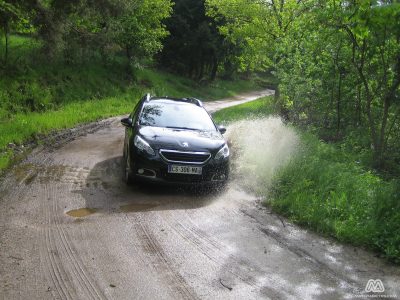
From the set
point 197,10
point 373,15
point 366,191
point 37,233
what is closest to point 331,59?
point 366,191

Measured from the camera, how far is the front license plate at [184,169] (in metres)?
8.09

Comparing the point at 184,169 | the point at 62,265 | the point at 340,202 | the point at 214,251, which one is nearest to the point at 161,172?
the point at 184,169

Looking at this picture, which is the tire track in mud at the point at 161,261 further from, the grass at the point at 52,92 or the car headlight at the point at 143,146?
the grass at the point at 52,92

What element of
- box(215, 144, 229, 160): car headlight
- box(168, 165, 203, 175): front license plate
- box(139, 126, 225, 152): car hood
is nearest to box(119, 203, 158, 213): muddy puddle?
box(168, 165, 203, 175): front license plate

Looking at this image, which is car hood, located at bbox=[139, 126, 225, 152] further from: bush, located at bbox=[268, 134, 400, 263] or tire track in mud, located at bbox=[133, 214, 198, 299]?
tire track in mud, located at bbox=[133, 214, 198, 299]

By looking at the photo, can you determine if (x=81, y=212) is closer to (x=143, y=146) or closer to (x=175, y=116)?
(x=143, y=146)

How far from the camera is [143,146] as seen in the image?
8305mm

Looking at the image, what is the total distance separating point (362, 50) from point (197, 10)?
2988 centimetres

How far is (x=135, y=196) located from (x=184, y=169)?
100 cm

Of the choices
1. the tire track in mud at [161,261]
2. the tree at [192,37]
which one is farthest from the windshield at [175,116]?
the tree at [192,37]

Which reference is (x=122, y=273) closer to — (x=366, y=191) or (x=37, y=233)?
(x=37, y=233)

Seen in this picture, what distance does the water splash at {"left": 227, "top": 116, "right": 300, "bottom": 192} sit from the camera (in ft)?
31.7

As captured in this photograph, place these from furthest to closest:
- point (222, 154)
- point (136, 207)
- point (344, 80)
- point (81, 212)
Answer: point (344, 80), point (222, 154), point (136, 207), point (81, 212)

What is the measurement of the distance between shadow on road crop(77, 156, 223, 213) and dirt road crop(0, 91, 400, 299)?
2cm
